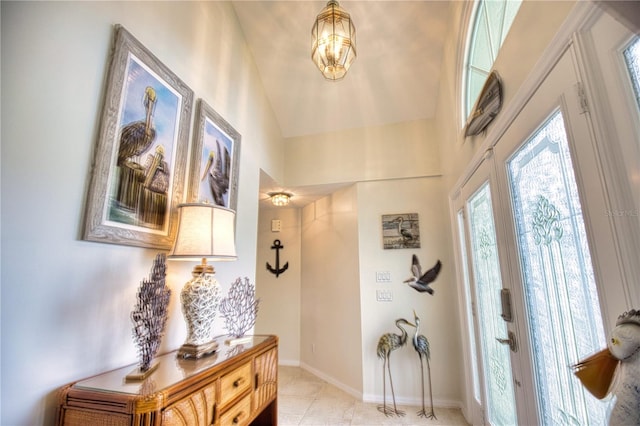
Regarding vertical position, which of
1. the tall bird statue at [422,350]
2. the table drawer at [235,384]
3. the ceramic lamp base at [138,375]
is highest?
the ceramic lamp base at [138,375]

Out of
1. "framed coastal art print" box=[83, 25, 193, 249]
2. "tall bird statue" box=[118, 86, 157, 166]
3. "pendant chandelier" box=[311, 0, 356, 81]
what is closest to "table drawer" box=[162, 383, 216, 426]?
"framed coastal art print" box=[83, 25, 193, 249]

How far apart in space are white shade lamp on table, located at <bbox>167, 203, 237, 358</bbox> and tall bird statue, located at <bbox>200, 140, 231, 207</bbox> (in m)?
0.56

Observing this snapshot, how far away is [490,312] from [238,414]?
167 cm

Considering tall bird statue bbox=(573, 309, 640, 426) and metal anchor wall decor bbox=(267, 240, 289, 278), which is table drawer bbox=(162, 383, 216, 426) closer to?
tall bird statue bbox=(573, 309, 640, 426)

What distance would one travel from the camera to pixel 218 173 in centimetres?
217

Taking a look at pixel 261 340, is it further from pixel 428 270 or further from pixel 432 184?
pixel 432 184

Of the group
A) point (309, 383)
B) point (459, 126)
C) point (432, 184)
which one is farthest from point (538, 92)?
point (309, 383)

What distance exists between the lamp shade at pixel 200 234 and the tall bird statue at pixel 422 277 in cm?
220

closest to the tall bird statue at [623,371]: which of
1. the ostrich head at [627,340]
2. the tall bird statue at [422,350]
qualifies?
the ostrich head at [627,340]

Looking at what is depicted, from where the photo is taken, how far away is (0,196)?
0.94 meters

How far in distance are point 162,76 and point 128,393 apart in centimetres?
162

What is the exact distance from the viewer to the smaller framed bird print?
320 centimetres

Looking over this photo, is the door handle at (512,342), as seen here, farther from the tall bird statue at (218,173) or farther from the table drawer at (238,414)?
the tall bird statue at (218,173)

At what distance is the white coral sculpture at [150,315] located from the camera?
1.22 meters
